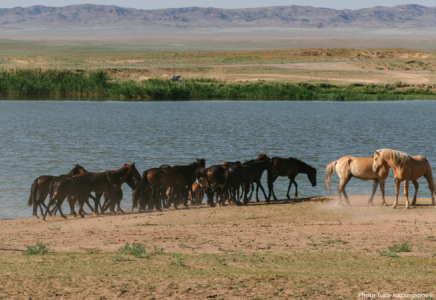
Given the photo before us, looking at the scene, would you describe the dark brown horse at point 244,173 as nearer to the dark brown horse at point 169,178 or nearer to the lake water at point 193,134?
the dark brown horse at point 169,178

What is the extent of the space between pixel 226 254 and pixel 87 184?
5.72m

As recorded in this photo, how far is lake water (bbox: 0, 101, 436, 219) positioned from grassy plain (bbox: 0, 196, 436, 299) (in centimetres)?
415

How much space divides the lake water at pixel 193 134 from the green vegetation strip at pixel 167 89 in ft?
9.47

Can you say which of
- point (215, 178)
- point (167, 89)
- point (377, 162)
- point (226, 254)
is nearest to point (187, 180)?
point (215, 178)

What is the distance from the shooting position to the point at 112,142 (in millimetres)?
32000

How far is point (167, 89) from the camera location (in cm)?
6081

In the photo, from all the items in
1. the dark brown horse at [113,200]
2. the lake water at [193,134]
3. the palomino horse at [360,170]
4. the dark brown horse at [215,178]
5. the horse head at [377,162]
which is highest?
Result: the horse head at [377,162]

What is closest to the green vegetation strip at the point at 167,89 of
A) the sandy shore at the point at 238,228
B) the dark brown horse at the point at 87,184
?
the dark brown horse at the point at 87,184

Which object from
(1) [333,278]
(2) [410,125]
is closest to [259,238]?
(1) [333,278]

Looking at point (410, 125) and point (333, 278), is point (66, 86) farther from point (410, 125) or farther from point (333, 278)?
point (333, 278)

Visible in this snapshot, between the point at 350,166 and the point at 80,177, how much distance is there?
647 cm

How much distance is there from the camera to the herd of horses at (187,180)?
14391 mm

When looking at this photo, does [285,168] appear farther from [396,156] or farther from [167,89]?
[167,89]

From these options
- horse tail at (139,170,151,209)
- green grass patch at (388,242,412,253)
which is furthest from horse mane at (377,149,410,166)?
horse tail at (139,170,151,209)
